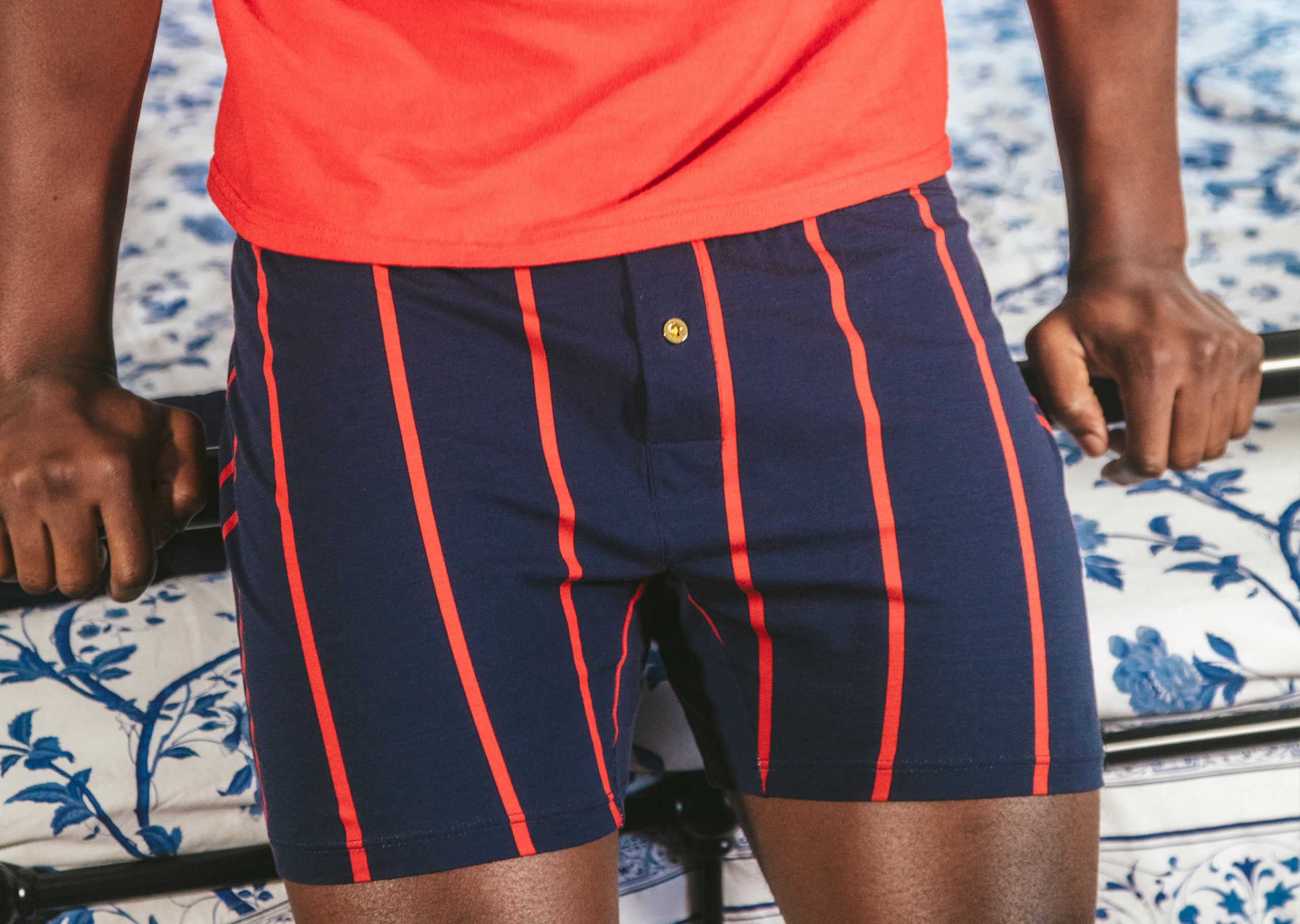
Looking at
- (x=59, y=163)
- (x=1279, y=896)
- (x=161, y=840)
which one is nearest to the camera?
(x=59, y=163)

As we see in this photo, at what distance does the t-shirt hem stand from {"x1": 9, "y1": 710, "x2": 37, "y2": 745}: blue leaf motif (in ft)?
1.34

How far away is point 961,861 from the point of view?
58 cm

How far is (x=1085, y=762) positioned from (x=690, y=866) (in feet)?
1.20

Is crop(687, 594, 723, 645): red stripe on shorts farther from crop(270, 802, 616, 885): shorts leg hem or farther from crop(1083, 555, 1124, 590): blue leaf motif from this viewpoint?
crop(1083, 555, 1124, 590): blue leaf motif

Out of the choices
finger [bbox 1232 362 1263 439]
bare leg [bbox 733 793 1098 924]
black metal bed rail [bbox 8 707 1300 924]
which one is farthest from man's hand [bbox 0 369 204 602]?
finger [bbox 1232 362 1263 439]

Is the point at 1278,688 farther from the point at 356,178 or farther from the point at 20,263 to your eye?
the point at 20,263

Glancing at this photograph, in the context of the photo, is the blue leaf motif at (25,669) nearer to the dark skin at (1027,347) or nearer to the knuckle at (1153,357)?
the dark skin at (1027,347)

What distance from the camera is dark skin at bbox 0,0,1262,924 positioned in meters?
0.58

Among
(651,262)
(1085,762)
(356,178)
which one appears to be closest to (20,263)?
(356,178)

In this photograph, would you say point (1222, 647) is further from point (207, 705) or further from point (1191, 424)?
point (207, 705)

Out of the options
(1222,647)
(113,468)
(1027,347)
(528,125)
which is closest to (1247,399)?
(1027,347)

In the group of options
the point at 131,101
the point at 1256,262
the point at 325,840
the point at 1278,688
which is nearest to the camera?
the point at 325,840

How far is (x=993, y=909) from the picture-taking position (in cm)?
57

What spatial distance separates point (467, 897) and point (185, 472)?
31 centimetres
